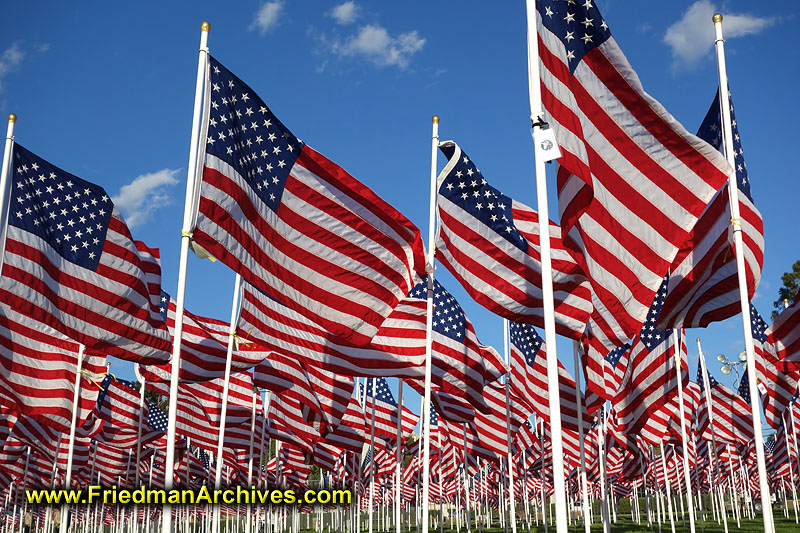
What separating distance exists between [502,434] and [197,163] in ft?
67.5

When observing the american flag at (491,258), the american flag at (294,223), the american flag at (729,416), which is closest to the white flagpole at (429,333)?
the american flag at (491,258)

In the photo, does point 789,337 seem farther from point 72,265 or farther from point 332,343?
point 72,265

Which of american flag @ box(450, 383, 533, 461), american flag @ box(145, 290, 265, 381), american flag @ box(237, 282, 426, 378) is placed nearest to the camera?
american flag @ box(237, 282, 426, 378)

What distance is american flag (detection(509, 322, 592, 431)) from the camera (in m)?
21.4

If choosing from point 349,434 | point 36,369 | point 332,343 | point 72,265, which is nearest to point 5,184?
point 72,265

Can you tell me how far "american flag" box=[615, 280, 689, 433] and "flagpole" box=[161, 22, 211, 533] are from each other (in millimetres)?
12974

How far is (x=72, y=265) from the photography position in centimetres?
1336

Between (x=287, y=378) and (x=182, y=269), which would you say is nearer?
(x=182, y=269)

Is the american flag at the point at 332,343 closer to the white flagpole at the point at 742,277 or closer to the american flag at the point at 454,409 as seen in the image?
the white flagpole at the point at 742,277

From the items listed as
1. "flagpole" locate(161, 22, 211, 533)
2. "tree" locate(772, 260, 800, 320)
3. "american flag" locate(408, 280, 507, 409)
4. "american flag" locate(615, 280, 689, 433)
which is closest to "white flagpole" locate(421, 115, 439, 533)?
"american flag" locate(408, 280, 507, 409)

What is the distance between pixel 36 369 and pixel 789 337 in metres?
16.5

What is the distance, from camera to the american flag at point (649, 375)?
64.6 feet

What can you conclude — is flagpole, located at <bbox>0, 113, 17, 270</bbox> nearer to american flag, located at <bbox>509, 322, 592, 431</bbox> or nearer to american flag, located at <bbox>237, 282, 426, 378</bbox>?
american flag, located at <bbox>237, 282, 426, 378</bbox>

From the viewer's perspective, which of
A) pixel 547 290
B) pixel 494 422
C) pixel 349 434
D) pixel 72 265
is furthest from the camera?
pixel 349 434
